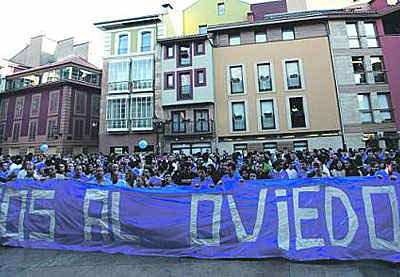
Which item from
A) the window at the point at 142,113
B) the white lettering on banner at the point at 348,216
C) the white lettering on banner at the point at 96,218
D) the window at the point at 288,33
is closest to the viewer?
the white lettering on banner at the point at 348,216

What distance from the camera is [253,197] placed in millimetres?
4875

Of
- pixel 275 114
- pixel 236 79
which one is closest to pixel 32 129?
pixel 236 79

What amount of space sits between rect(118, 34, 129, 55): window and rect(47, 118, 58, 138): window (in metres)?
11.1

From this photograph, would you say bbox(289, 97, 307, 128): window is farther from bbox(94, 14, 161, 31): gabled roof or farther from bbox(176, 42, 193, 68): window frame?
bbox(94, 14, 161, 31): gabled roof

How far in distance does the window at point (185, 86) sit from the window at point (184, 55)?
1115mm

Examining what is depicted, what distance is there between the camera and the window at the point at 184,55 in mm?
24641

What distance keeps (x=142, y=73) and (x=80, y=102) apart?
9.87 meters

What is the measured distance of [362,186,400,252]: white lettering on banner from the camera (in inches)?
166

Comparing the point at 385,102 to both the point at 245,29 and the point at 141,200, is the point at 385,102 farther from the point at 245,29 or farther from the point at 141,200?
the point at 141,200

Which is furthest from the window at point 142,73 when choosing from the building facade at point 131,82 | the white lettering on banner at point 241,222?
the white lettering on banner at point 241,222

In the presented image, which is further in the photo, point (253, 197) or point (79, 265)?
point (253, 197)

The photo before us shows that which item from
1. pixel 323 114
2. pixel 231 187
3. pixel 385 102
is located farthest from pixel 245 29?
pixel 231 187

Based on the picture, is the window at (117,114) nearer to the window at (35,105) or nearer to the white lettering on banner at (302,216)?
the window at (35,105)

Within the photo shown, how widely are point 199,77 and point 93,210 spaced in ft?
65.4
